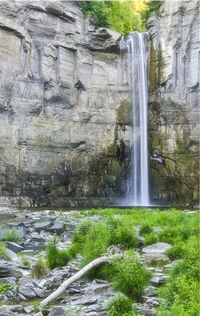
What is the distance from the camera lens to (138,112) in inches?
1180

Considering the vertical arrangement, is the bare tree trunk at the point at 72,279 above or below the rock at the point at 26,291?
above

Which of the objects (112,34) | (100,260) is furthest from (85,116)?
(100,260)

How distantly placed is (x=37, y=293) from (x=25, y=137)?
2160cm

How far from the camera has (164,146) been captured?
29109 millimetres

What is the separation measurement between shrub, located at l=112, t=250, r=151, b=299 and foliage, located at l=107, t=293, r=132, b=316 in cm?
52

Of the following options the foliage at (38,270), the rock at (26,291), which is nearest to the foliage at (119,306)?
the rock at (26,291)

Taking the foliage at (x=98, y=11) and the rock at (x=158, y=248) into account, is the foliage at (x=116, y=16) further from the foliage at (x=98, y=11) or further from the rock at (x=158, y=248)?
the rock at (x=158, y=248)

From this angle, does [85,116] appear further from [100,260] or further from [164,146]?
[100,260]

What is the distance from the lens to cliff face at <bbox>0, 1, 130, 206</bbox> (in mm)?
25375

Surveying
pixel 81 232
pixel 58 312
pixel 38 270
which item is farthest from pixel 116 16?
pixel 58 312

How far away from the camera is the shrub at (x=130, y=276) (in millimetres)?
4598

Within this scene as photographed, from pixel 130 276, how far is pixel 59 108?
24.0 metres

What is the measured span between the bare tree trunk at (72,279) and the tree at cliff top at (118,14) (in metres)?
29.0

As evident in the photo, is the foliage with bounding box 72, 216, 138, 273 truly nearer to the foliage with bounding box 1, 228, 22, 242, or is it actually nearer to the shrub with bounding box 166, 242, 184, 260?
the shrub with bounding box 166, 242, 184, 260
